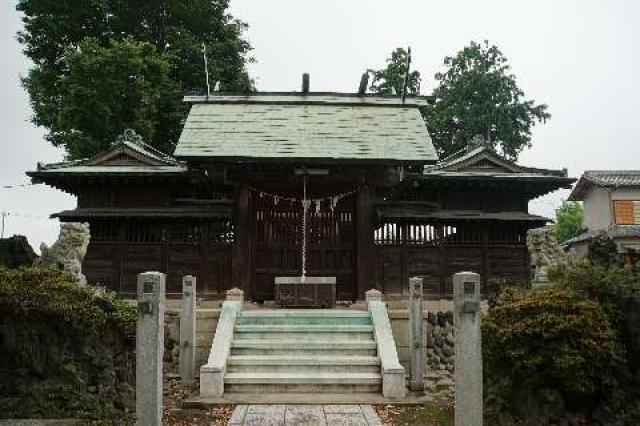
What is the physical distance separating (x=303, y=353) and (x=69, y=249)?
682 cm

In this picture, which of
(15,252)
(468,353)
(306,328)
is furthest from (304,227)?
(468,353)

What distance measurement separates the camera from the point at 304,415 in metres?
9.22

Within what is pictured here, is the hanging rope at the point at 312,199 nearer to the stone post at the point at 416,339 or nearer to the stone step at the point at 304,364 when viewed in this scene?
the stone post at the point at 416,339

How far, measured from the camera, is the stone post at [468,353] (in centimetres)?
710

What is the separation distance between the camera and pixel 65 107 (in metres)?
25.3

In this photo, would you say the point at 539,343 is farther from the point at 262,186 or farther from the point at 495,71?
the point at 495,71

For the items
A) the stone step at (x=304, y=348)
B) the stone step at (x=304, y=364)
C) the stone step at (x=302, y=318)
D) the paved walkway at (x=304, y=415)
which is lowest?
the paved walkway at (x=304, y=415)

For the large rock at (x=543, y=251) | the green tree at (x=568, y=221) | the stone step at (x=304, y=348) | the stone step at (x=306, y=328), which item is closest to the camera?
the stone step at (x=304, y=348)

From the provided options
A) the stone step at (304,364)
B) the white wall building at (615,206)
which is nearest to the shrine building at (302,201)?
the stone step at (304,364)

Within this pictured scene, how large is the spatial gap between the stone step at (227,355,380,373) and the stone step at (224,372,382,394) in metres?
0.33

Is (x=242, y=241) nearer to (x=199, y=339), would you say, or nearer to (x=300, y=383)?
(x=199, y=339)

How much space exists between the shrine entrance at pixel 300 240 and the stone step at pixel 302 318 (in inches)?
120

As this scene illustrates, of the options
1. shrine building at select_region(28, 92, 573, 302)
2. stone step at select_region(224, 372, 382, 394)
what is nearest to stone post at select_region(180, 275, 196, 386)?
stone step at select_region(224, 372, 382, 394)

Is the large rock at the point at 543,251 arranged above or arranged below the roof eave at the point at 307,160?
below
